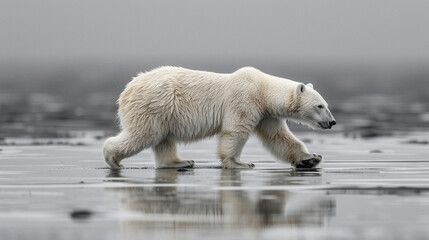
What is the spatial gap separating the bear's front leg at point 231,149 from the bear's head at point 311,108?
77 centimetres

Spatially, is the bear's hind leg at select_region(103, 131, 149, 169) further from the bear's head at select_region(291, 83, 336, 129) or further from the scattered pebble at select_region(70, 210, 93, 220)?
the scattered pebble at select_region(70, 210, 93, 220)

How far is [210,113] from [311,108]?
3.98ft

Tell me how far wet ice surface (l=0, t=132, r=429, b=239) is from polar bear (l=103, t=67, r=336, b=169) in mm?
299

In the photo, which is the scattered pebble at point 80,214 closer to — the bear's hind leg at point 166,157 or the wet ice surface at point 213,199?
the wet ice surface at point 213,199

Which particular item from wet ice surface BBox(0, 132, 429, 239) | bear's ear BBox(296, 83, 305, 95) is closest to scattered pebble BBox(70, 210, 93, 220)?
wet ice surface BBox(0, 132, 429, 239)

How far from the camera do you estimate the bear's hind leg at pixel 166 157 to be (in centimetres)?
1364

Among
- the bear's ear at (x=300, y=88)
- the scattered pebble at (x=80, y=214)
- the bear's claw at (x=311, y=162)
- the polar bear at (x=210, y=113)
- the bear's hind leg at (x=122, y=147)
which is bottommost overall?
the scattered pebble at (x=80, y=214)

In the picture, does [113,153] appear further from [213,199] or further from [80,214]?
[80,214]

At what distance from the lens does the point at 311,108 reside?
13.8m

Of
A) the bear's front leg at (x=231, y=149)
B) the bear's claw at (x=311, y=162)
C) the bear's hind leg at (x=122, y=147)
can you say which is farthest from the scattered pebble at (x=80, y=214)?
the bear's claw at (x=311, y=162)

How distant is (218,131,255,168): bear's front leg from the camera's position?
1348 cm

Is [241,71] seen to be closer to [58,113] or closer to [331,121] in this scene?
[331,121]

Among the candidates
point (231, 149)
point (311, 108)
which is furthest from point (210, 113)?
point (311, 108)

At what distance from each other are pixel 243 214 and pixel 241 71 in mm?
4941
